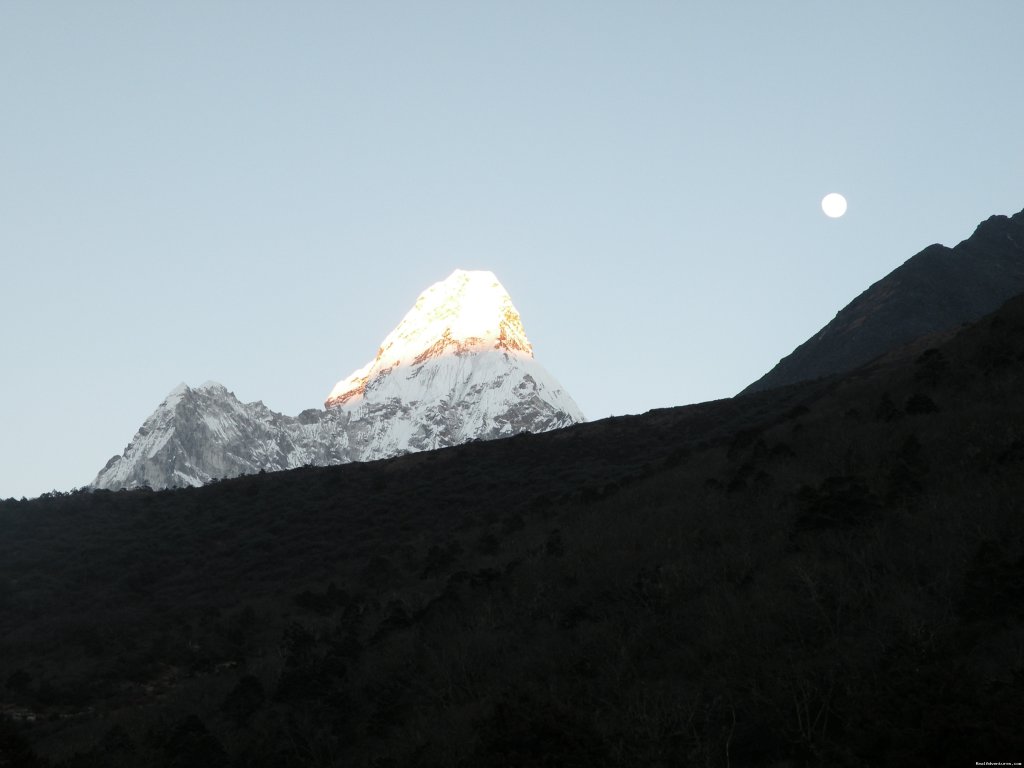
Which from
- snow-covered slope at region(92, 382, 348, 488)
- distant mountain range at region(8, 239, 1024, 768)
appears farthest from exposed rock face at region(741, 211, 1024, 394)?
snow-covered slope at region(92, 382, 348, 488)

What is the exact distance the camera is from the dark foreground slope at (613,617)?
9.60 m

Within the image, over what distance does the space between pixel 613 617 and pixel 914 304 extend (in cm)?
7453

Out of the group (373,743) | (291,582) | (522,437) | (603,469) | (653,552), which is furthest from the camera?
(522,437)

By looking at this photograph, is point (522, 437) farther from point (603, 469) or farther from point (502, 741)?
point (502, 741)

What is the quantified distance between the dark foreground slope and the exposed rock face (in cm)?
3862

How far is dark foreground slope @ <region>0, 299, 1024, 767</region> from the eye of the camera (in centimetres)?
960

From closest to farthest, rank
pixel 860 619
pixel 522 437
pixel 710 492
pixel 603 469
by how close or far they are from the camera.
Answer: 1. pixel 860 619
2. pixel 710 492
3. pixel 603 469
4. pixel 522 437

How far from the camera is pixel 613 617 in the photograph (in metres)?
15.6

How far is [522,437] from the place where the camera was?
50.8 meters

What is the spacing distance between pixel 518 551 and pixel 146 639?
41.8 feet

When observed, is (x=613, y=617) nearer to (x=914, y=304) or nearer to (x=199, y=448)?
(x=914, y=304)

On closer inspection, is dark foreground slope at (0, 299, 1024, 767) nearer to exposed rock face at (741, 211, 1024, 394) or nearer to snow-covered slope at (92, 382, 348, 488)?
exposed rock face at (741, 211, 1024, 394)

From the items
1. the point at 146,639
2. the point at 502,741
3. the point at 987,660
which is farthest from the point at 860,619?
the point at 146,639

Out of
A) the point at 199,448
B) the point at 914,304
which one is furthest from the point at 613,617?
the point at 199,448
